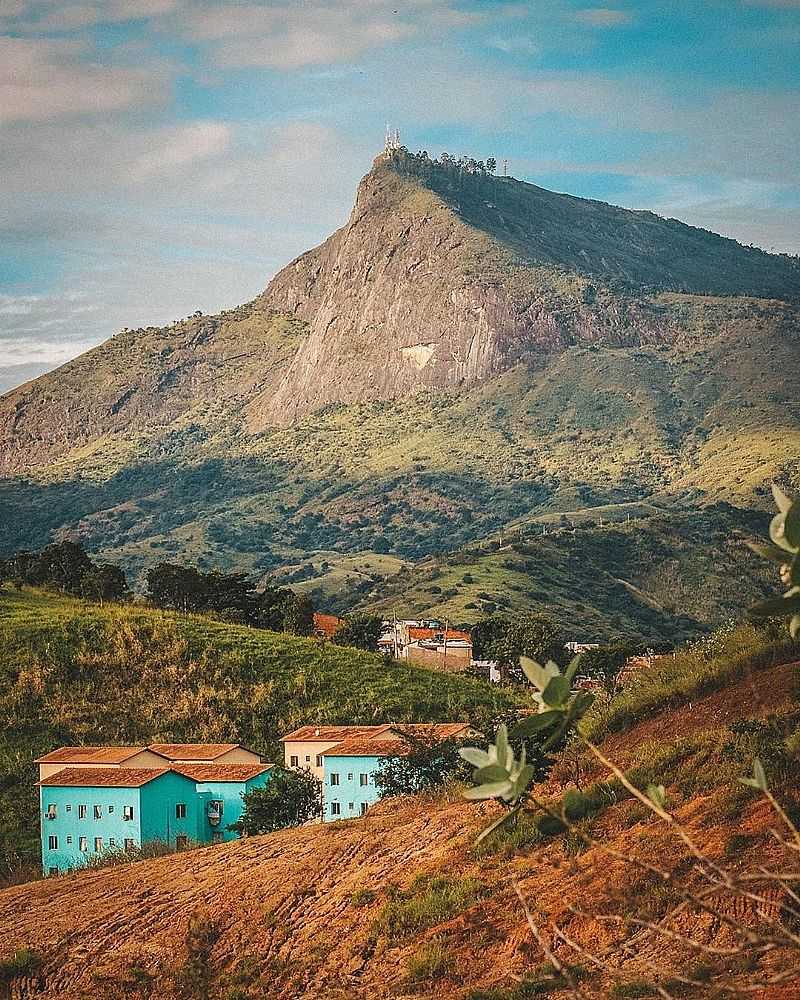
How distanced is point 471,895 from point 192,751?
26714mm

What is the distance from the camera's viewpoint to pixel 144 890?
16672 millimetres

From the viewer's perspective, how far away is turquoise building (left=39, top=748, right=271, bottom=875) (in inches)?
1334

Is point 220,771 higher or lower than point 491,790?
lower

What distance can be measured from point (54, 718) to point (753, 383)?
160747 mm

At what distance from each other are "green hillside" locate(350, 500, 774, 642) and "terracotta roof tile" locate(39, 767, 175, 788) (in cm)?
5526

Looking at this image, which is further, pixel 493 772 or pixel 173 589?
pixel 173 589

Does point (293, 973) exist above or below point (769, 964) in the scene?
below

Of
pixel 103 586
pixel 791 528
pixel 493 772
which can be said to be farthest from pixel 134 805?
pixel 791 528

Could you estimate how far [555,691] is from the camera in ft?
11.6

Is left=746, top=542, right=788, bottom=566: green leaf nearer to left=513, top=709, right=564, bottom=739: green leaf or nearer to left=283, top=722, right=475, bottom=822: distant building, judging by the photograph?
left=513, top=709, right=564, bottom=739: green leaf

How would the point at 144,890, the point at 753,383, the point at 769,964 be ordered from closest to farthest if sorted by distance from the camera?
1. the point at 769,964
2. the point at 144,890
3. the point at 753,383

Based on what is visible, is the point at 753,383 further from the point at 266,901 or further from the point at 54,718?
the point at 266,901

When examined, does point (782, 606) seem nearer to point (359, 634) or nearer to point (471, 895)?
point (471, 895)

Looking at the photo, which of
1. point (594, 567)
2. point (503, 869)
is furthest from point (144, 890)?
point (594, 567)
